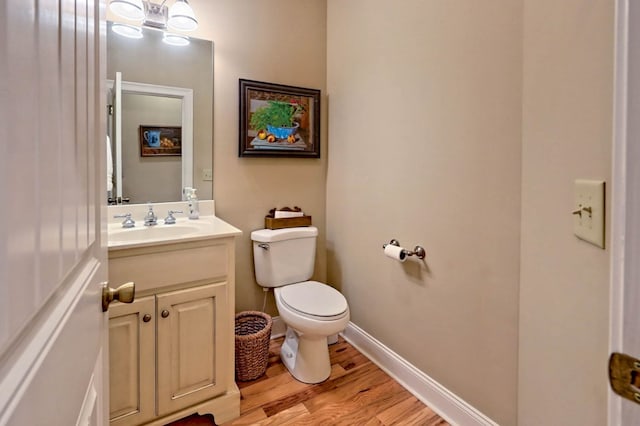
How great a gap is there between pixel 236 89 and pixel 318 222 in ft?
3.54

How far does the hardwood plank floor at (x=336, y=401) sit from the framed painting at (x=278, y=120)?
1399 mm

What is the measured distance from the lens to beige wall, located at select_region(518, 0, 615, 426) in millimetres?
616

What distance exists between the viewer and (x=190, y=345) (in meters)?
1.44

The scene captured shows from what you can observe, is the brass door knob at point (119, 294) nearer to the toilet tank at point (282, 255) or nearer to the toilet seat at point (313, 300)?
the toilet seat at point (313, 300)

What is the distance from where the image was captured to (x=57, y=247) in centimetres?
36

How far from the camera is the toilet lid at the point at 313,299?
1.72 meters

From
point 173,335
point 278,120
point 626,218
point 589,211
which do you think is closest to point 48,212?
point 626,218

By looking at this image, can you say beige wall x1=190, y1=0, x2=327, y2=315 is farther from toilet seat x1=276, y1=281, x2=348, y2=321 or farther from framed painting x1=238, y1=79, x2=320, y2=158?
toilet seat x1=276, y1=281, x2=348, y2=321

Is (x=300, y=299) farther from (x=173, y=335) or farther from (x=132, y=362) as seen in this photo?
(x=132, y=362)

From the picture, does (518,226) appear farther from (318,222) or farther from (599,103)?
(318,222)

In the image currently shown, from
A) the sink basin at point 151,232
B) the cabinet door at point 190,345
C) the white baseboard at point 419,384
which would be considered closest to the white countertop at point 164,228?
the sink basin at point 151,232

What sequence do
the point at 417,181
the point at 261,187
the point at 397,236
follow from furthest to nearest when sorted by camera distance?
the point at 261,187, the point at 397,236, the point at 417,181

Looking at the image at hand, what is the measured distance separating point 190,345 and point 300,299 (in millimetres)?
628

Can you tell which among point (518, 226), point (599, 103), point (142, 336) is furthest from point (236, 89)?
point (599, 103)
